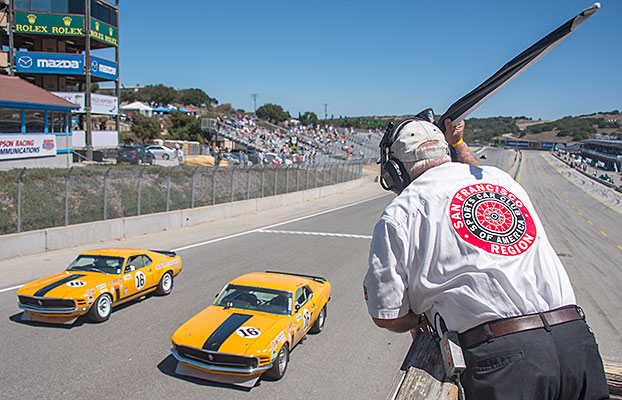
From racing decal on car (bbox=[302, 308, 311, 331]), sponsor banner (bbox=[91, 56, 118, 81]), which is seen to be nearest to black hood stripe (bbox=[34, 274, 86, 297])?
racing decal on car (bbox=[302, 308, 311, 331])

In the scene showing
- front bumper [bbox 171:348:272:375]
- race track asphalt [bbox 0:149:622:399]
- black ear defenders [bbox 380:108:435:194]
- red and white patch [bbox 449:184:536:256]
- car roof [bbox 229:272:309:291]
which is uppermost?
black ear defenders [bbox 380:108:435:194]

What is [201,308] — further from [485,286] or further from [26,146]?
[26,146]

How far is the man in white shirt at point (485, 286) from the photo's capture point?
173 centimetres

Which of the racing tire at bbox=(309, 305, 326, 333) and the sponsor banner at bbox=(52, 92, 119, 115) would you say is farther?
the sponsor banner at bbox=(52, 92, 119, 115)

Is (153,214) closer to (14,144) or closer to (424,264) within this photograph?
(14,144)

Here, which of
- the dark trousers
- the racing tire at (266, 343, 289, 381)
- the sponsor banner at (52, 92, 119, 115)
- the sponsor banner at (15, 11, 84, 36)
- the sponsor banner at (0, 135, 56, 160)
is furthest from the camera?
the sponsor banner at (52, 92, 119, 115)

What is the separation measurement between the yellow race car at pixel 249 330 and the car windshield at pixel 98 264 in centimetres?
294

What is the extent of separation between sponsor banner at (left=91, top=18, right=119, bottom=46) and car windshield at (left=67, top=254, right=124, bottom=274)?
123 feet

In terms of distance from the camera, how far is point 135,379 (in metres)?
6.61

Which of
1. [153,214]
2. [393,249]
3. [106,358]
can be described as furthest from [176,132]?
[393,249]

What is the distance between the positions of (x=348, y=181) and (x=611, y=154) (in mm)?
55259

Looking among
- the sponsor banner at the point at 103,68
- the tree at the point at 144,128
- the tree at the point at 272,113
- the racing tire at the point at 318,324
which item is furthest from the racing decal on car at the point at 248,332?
the tree at the point at 272,113

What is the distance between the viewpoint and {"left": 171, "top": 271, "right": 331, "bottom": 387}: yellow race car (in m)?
6.51

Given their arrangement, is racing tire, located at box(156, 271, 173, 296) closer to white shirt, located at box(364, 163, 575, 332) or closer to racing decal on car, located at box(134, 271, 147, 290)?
racing decal on car, located at box(134, 271, 147, 290)
